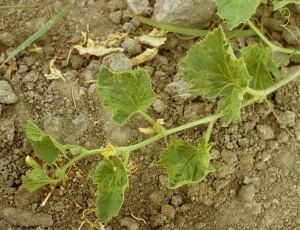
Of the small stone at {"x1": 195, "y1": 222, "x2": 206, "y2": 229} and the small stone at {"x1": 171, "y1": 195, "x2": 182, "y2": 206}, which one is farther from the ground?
the small stone at {"x1": 171, "y1": 195, "x2": 182, "y2": 206}

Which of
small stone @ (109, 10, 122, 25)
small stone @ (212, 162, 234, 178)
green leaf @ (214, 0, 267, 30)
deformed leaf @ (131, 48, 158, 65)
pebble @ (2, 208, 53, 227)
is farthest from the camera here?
small stone @ (109, 10, 122, 25)

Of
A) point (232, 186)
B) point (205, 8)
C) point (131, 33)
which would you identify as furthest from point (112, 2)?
point (232, 186)

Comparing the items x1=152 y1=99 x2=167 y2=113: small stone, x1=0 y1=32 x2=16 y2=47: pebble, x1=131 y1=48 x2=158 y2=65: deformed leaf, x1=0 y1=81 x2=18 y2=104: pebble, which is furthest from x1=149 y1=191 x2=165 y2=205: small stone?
x1=0 y1=32 x2=16 y2=47: pebble

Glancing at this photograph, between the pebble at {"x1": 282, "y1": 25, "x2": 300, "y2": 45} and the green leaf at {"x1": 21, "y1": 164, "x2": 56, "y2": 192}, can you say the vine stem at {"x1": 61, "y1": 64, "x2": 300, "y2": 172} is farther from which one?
the pebble at {"x1": 282, "y1": 25, "x2": 300, "y2": 45}

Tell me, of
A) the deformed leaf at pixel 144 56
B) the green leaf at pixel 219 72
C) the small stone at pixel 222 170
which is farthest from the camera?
the deformed leaf at pixel 144 56

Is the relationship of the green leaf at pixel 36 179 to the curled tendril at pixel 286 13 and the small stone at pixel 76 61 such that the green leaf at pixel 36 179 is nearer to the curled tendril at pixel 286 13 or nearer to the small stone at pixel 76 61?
the small stone at pixel 76 61

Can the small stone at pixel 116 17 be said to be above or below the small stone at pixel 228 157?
above

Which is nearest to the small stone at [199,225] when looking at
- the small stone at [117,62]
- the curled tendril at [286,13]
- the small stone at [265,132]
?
the small stone at [265,132]
